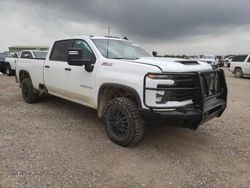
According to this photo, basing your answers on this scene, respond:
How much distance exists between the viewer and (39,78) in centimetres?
695

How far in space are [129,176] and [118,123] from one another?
3.77 ft

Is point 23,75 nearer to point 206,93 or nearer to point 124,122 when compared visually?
point 124,122

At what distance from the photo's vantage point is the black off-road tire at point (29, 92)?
7.58m

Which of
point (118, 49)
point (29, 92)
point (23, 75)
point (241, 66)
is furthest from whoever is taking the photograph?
point (241, 66)

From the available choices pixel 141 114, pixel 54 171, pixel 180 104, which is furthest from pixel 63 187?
pixel 180 104

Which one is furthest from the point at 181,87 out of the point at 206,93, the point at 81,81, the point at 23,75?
the point at 23,75

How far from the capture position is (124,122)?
14.8 ft

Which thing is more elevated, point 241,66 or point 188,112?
point 188,112

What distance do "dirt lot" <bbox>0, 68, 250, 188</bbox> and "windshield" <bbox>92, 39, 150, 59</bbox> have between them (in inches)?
61.0

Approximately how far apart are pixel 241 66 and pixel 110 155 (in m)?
18.2

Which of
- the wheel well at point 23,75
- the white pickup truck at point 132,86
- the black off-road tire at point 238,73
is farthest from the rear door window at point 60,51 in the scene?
the black off-road tire at point 238,73

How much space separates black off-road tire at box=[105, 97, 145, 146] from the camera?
4.31m

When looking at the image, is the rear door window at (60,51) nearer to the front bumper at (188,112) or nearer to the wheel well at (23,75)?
the wheel well at (23,75)

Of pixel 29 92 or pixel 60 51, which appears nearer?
pixel 60 51
